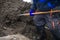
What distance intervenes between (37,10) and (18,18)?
1.31m

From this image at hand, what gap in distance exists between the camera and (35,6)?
5.00m

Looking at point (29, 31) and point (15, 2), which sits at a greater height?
point (15, 2)

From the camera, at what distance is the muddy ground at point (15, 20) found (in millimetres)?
5756

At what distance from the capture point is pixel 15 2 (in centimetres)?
639

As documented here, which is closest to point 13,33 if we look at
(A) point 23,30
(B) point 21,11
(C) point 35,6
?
(A) point 23,30

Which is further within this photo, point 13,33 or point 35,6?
point 13,33

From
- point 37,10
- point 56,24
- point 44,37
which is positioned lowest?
point 44,37

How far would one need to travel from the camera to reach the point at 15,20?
20.0ft

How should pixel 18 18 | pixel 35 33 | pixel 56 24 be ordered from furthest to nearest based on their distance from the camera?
pixel 18 18
pixel 35 33
pixel 56 24

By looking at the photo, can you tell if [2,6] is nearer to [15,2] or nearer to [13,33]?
[15,2]

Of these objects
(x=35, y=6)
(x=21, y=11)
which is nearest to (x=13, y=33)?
(x=21, y=11)

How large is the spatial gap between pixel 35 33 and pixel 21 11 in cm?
91

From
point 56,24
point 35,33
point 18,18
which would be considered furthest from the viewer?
point 18,18

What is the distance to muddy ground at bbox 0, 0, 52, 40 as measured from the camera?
576 cm
